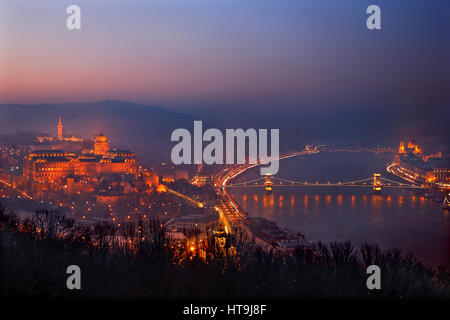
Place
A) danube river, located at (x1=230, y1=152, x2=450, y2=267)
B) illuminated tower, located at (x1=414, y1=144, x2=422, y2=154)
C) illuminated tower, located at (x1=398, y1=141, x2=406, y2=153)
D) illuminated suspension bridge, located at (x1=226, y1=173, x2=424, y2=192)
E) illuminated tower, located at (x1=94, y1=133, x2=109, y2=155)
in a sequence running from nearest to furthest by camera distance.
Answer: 1. danube river, located at (x1=230, y1=152, x2=450, y2=267)
2. illuminated suspension bridge, located at (x1=226, y1=173, x2=424, y2=192)
3. illuminated tower, located at (x1=94, y1=133, x2=109, y2=155)
4. illuminated tower, located at (x1=414, y1=144, x2=422, y2=154)
5. illuminated tower, located at (x1=398, y1=141, x2=406, y2=153)

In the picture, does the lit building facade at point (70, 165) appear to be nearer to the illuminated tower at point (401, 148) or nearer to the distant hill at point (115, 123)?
the distant hill at point (115, 123)

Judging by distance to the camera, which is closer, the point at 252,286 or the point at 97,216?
the point at 252,286

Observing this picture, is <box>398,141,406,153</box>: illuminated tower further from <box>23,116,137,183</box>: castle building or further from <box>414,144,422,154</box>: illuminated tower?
<box>23,116,137,183</box>: castle building

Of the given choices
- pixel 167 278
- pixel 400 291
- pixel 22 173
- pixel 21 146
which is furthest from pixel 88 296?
pixel 21 146

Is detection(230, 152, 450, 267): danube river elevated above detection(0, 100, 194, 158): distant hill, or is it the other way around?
detection(0, 100, 194, 158): distant hill

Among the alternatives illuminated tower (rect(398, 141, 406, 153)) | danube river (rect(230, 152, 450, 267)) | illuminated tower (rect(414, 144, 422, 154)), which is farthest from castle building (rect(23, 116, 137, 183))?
illuminated tower (rect(398, 141, 406, 153))

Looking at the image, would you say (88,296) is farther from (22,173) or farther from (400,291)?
(22,173)

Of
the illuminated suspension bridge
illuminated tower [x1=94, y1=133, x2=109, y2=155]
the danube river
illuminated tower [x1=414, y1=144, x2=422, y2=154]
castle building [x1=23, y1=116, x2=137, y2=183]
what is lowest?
the danube river

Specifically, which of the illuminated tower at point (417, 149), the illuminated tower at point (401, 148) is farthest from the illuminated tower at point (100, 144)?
the illuminated tower at point (401, 148)

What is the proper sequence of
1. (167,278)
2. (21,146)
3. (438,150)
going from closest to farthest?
(167,278)
(21,146)
(438,150)
